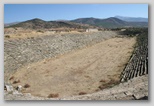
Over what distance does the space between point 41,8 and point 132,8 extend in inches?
112

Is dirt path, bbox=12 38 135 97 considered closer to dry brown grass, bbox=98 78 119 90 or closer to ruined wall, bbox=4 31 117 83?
dry brown grass, bbox=98 78 119 90

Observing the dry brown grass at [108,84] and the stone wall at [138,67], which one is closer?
the stone wall at [138,67]

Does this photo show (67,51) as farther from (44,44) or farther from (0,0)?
(0,0)

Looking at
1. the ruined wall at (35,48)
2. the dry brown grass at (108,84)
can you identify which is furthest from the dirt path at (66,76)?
the ruined wall at (35,48)

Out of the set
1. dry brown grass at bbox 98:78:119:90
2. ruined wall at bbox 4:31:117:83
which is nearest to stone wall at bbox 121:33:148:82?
dry brown grass at bbox 98:78:119:90

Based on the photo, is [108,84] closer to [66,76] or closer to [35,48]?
[66,76]

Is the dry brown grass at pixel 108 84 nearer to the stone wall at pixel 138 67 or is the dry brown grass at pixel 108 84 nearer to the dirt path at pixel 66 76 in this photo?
the dirt path at pixel 66 76

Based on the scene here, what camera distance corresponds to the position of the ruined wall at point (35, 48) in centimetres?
1215

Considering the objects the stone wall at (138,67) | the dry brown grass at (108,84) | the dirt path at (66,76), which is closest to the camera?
the stone wall at (138,67)

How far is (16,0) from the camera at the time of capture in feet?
29.5

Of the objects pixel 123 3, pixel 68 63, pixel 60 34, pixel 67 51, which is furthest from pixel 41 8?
pixel 60 34

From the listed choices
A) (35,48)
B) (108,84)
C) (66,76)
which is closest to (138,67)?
(108,84)

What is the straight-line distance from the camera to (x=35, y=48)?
15.9 metres

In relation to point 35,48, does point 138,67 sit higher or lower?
lower
